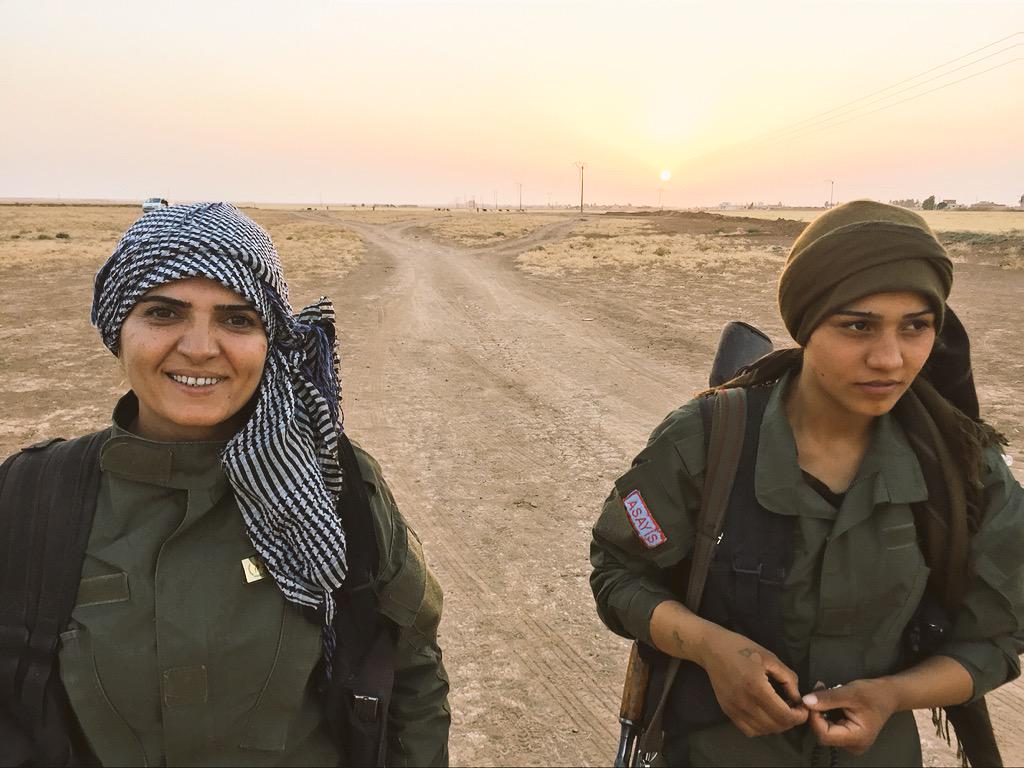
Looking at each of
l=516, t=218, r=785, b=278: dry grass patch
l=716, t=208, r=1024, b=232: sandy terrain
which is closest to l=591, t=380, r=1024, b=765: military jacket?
Result: l=516, t=218, r=785, b=278: dry grass patch

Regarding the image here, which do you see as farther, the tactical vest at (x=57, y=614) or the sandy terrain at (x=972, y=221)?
the sandy terrain at (x=972, y=221)

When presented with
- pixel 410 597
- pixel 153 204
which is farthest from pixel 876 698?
pixel 153 204

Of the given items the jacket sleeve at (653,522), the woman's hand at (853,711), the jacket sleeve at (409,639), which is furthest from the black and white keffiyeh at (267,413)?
the woman's hand at (853,711)

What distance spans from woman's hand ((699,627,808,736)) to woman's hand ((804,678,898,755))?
35mm

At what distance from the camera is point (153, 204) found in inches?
70.5

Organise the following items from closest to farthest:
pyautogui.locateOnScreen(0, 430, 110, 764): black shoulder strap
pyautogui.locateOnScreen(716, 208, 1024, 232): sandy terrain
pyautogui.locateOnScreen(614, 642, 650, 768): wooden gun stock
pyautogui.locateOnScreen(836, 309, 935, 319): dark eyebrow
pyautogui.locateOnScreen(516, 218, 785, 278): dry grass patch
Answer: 1. pyautogui.locateOnScreen(0, 430, 110, 764): black shoulder strap
2. pyautogui.locateOnScreen(836, 309, 935, 319): dark eyebrow
3. pyautogui.locateOnScreen(614, 642, 650, 768): wooden gun stock
4. pyautogui.locateOnScreen(516, 218, 785, 278): dry grass patch
5. pyautogui.locateOnScreen(716, 208, 1024, 232): sandy terrain

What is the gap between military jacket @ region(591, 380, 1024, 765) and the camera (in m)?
1.59

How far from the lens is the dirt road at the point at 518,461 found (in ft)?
10.2

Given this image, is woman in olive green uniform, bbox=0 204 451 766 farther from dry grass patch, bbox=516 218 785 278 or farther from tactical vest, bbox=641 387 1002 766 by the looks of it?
dry grass patch, bbox=516 218 785 278

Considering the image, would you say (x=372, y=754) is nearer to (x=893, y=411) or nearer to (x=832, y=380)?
(x=832, y=380)

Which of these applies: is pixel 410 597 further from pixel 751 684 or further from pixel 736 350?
pixel 736 350

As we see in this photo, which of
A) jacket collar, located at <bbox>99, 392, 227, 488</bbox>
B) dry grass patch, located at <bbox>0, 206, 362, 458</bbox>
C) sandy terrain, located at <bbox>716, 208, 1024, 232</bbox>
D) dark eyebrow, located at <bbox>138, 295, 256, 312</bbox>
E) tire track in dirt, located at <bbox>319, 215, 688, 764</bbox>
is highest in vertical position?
sandy terrain, located at <bbox>716, 208, 1024, 232</bbox>

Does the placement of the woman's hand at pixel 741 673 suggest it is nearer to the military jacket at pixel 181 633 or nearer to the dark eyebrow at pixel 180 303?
the military jacket at pixel 181 633

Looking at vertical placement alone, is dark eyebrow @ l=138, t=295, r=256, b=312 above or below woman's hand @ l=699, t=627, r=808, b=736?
above
